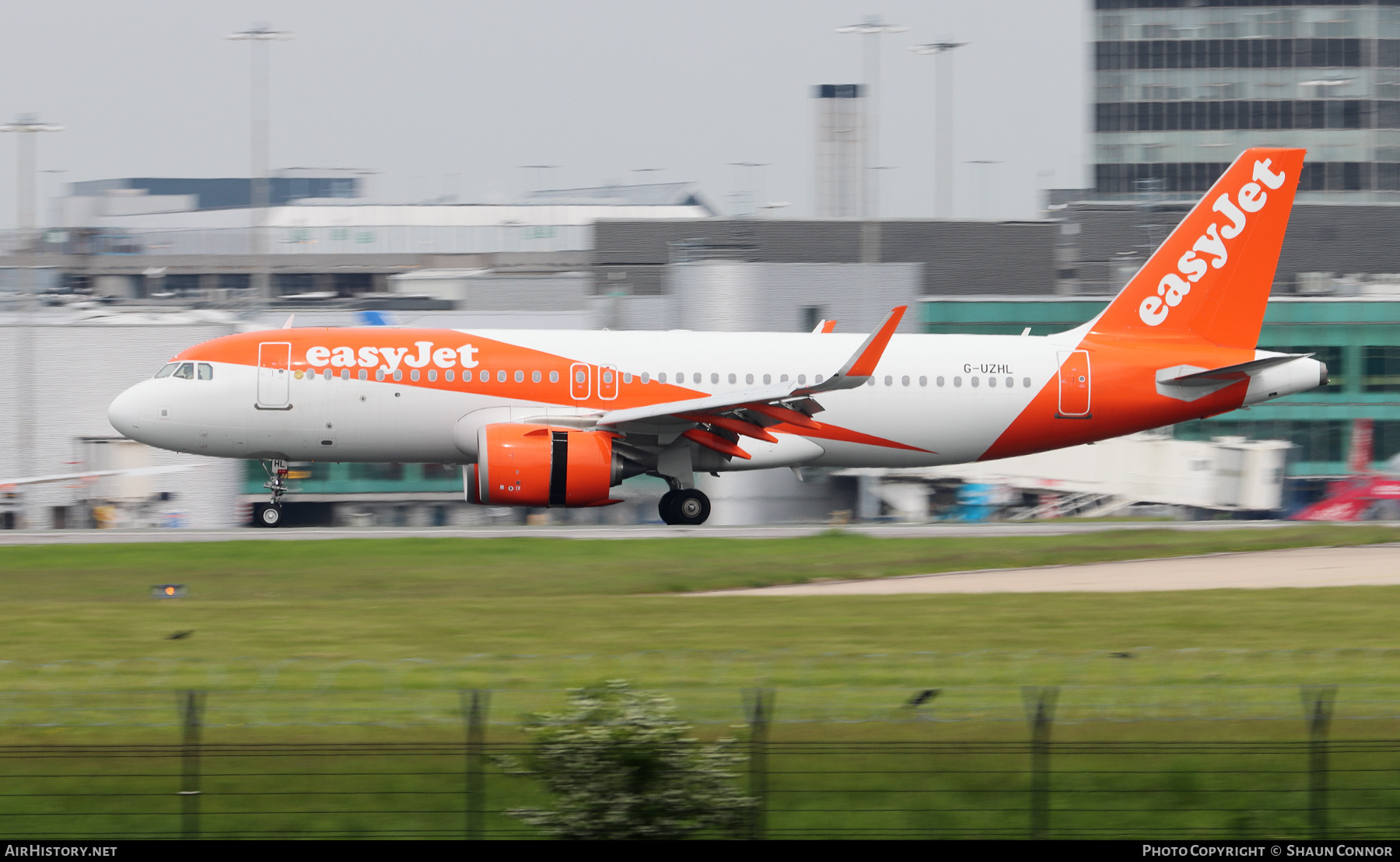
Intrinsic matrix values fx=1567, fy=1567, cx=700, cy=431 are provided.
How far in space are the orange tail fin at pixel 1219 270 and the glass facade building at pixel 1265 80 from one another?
94.6 m

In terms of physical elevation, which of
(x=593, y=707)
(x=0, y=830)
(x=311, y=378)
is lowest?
(x=0, y=830)

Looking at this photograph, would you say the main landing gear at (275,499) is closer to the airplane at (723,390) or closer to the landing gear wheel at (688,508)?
the airplane at (723,390)

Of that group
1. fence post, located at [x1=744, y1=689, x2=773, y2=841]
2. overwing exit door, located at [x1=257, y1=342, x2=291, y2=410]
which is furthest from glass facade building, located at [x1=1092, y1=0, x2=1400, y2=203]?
fence post, located at [x1=744, y1=689, x2=773, y2=841]

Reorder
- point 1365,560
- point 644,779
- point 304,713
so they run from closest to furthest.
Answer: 1. point 644,779
2. point 304,713
3. point 1365,560

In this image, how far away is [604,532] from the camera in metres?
30.0

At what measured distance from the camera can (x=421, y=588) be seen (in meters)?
22.2

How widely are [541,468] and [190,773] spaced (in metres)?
18.6

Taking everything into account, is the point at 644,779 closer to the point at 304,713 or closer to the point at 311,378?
the point at 304,713

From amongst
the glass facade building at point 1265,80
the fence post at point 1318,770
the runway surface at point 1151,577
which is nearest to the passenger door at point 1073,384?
the runway surface at point 1151,577

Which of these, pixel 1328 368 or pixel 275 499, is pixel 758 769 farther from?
pixel 1328 368

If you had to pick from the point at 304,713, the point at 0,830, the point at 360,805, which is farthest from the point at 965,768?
the point at 0,830

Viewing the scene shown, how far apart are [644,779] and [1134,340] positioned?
2556 cm

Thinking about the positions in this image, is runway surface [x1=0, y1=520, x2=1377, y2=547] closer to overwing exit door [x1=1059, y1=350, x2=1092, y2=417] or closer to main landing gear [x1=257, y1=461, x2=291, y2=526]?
main landing gear [x1=257, y1=461, x2=291, y2=526]

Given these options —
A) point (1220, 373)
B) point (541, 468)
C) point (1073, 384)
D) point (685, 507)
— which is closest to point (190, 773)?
point (541, 468)
